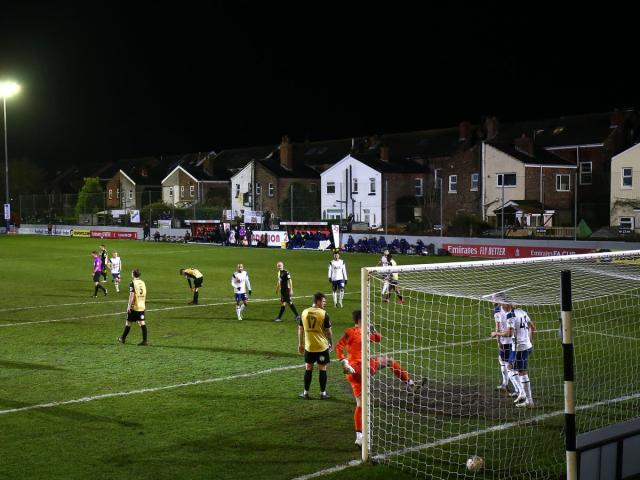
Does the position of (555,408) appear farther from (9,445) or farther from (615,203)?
(615,203)

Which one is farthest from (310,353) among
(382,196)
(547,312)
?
(382,196)

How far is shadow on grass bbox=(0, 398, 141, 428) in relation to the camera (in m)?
11.3

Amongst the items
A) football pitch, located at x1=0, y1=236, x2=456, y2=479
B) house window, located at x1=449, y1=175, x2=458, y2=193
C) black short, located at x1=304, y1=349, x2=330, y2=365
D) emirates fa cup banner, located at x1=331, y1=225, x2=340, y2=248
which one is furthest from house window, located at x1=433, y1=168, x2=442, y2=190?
black short, located at x1=304, y1=349, x2=330, y2=365

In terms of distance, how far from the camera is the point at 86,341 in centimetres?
1831

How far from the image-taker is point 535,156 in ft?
193

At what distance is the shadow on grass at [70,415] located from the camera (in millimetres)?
11258

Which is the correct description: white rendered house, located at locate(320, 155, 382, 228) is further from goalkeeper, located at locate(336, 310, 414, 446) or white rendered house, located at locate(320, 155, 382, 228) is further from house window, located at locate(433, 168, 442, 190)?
goalkeeper, located at locate(336, 310, 414, 446)

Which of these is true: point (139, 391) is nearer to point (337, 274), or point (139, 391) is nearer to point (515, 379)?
point (515, 379)

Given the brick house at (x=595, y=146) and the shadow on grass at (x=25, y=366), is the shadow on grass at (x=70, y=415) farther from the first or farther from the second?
the brick house at (x=595, y=146)

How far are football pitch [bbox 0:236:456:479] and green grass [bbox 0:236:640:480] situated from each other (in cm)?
3

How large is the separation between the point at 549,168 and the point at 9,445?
53.9 m

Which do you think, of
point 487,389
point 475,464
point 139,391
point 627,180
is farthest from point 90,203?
point 475,464

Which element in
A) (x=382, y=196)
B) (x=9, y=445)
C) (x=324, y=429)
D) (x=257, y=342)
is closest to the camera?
(x=9, y=445)

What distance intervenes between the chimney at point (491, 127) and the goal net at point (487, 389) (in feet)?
163
